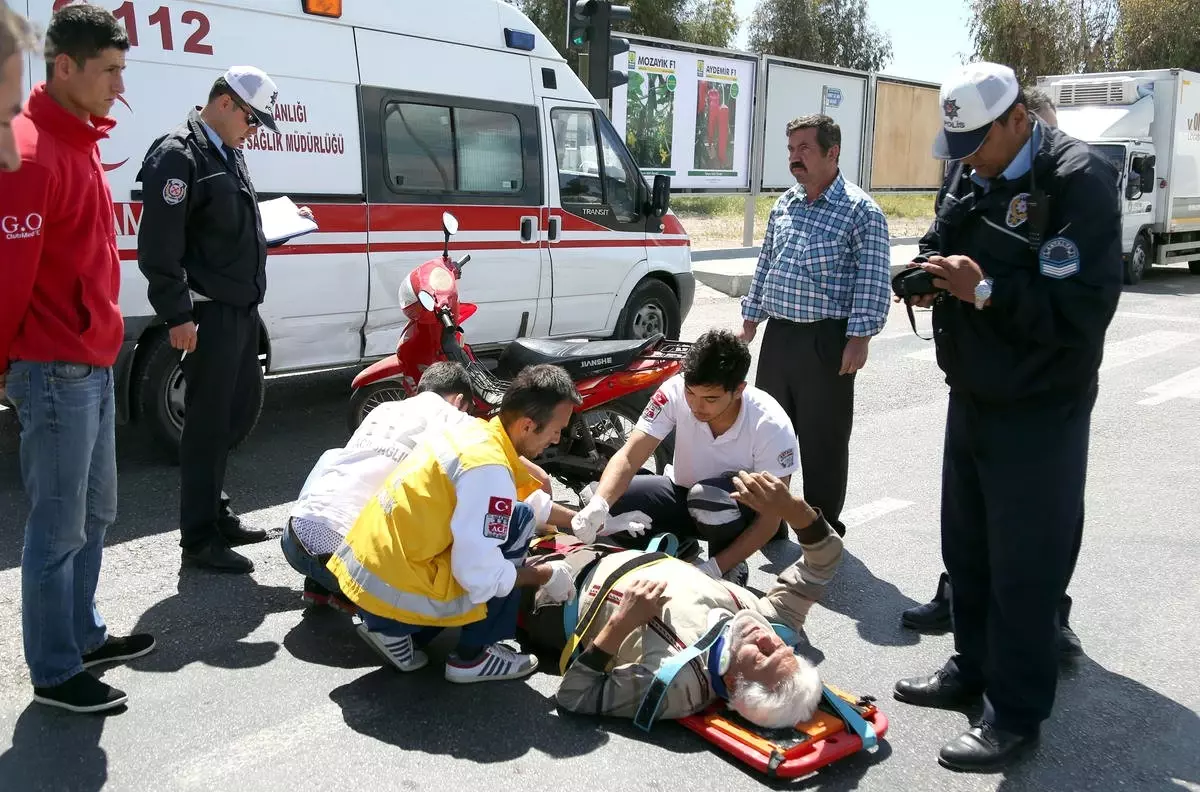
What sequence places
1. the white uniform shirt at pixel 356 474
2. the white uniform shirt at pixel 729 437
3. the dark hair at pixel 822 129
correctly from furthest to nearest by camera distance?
the dark hair at pixel 822 129
the white uniform shirt at pixel 729 437
the white uniform shirt at pixel 356 474

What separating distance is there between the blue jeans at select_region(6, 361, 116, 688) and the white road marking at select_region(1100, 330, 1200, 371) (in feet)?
28.8

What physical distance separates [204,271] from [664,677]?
2.62 metres

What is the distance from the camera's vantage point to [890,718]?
3.55 metres

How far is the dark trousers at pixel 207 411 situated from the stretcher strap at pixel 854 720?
2721 mm

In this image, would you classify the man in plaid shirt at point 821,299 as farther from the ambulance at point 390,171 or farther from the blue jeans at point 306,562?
A: the ambulance at point 390,171

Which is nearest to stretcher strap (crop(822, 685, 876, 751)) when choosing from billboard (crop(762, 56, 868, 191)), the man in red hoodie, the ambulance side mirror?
the man in red hoodie

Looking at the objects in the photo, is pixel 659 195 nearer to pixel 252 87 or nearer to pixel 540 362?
pixel 540 362

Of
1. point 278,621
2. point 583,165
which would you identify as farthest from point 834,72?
point 278,621

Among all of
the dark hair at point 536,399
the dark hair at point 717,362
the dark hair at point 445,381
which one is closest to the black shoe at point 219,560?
the dark hair at point 445,381

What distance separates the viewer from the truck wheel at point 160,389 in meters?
5.87

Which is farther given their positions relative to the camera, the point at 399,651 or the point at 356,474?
the point at 356,474

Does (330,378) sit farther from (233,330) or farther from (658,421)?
(658,421)

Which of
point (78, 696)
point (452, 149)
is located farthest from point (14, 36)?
point (452, 149)

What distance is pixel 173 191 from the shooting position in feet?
14.2
